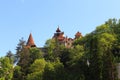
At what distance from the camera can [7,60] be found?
71.0 metres

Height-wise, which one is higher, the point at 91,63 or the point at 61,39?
the point at 61,39

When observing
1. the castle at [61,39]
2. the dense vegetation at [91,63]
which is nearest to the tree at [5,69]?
the dense vegetation at [91,63]

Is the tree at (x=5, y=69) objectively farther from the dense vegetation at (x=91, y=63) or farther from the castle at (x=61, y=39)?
the castle at (x=61, y=39)

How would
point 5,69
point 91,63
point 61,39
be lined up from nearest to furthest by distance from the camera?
1. point 91,63
2. point 5,69
3. point 61,39

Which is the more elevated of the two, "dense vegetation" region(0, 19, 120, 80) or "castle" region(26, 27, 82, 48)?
"castle" region(26, 27, 82, 48)

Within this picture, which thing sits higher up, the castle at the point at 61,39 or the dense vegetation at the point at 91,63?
the castle at the point at 61,39

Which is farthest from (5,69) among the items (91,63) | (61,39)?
(91,63)

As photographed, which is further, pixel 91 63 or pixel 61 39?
pixel 61 39

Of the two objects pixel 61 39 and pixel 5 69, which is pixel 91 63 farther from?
pixel 61 39

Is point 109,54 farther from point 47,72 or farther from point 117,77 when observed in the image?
point 47,72

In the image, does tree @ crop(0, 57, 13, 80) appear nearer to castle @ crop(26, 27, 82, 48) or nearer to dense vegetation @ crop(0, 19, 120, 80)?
dense vegetation @ crop(0, 19, 120, 80)

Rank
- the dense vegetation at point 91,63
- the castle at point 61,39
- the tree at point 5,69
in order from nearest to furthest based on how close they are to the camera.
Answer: the dense vegetation at point 91,63, the tree at point 5,69, the castle at point 61,39

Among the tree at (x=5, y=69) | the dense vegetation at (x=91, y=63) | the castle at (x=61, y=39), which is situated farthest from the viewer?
the castle at (x=61, y=39)

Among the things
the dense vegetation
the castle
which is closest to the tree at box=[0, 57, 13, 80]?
the dense vegetation
